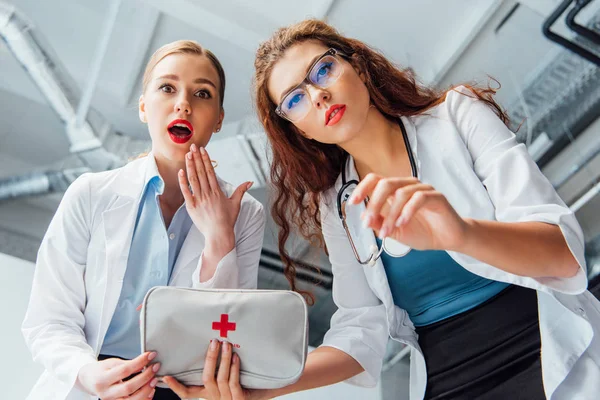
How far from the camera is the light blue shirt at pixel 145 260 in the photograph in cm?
124

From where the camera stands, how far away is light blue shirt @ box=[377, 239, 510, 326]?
1.13 meters

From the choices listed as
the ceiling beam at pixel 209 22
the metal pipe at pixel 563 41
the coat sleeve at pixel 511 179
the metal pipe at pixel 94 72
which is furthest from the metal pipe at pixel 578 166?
the metal pipe at pixel 94 72

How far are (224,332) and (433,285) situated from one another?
0.45m

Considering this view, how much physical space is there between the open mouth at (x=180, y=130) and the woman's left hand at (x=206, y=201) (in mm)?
56

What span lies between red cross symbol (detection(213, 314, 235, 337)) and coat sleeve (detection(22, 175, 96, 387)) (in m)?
0.29

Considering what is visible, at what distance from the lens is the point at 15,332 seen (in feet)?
6.97

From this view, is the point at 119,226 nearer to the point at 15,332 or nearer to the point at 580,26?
the point at 15,332

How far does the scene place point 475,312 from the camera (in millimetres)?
1116

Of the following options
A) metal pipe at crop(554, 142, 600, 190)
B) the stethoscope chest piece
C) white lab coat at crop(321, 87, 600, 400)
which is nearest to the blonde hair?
white lab coat at crop(321, 87, 600, 400)

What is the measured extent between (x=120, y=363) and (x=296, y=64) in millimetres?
769

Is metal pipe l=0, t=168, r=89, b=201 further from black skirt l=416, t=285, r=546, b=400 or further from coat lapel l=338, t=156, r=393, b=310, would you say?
black skirt l=416, t=285, r=546, b=400

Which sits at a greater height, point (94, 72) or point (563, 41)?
point (563, 41)

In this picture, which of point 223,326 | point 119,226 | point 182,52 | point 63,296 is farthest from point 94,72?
point 223,326

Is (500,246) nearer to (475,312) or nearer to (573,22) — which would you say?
(475,312)
